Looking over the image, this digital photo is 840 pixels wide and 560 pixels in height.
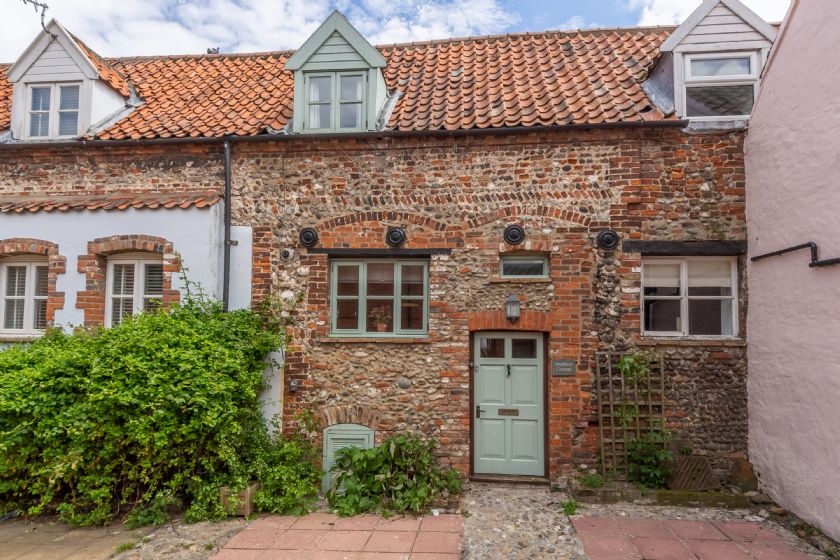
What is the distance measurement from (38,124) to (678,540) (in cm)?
1097

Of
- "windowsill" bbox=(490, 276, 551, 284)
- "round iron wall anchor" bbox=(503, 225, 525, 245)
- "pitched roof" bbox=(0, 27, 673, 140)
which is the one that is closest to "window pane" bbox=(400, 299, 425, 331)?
"windowsill" bbox=(490, 276, 551, 284)

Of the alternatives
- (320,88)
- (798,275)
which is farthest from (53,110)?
(798,275)

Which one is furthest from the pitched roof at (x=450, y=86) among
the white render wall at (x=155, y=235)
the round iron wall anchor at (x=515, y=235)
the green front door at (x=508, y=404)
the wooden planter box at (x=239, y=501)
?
the wooden planter box at (x=239, y=501)

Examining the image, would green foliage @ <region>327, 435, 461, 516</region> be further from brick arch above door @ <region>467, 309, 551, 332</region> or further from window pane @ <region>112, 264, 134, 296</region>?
window pane @ <region>112, 264, 134, 296</region>

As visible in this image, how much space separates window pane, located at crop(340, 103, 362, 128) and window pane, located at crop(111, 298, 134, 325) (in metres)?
4.26

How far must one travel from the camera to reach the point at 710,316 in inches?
271

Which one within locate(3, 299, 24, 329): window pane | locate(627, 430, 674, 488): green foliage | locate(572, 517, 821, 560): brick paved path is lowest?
locate(572, 517, 821, 560): brick paved path

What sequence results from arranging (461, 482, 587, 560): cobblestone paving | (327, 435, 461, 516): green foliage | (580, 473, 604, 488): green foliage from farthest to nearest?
(580, 473, 604, 488): green foliage → (327, 435, 461, 516): green foliage → (461, 482, 587, 560): cobblestone paving

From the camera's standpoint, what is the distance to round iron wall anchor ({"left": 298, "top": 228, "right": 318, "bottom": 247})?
7117mm

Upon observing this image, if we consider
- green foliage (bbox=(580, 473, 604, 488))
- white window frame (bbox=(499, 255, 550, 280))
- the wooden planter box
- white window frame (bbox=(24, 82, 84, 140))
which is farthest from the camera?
white window frame (bbox=(24, 82, 84, 140))

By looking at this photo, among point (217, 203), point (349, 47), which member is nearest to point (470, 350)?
point (217, 203)

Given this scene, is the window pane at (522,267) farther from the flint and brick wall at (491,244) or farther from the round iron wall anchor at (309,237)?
the round iron wall anchor at (309,237)

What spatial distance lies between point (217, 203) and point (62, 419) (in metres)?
3.35

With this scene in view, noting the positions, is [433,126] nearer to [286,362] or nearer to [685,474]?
[286,362]
